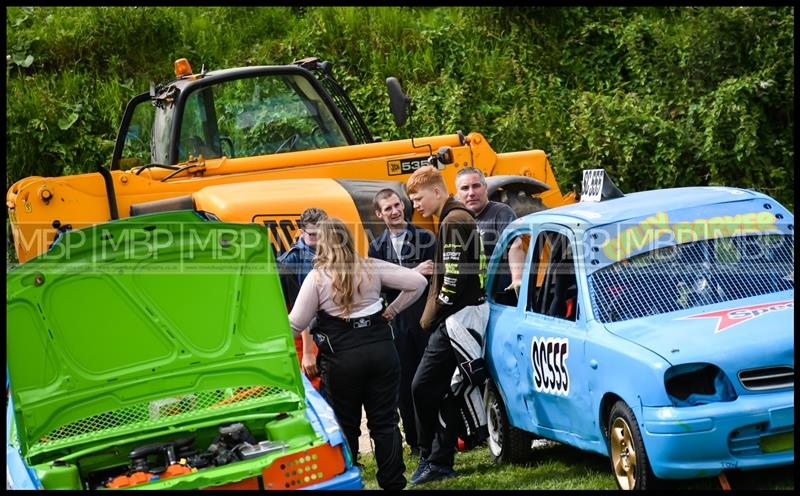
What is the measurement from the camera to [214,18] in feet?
71.1

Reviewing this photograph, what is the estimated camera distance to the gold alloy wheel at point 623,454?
6.74m

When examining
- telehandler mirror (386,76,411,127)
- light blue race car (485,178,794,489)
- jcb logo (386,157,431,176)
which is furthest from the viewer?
jcb logo (386,157,431,176)

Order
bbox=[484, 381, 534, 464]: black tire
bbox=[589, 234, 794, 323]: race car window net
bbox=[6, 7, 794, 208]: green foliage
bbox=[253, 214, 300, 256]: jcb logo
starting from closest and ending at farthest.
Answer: bbox=[589, 234, 794, 323]: race car window net → bbox=[484, 381, 534, 464]: black tire → bbox=[253, 214, 300, 256]: jcb logo → bbox=[6, 7, 794, 208]: green foliage

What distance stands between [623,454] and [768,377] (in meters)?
0.91

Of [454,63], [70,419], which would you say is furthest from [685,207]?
[454,63]

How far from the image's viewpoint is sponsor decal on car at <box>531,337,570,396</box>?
24.4ft

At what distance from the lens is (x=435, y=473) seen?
830cm

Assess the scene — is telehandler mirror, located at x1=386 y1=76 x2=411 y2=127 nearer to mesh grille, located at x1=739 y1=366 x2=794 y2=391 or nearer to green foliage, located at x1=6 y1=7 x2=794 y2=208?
mesh grille, located at x1=739 y1=366 x2=794 y2=391

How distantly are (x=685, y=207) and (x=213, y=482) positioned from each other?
3.47 meters

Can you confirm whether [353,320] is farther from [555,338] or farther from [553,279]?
[553,279]

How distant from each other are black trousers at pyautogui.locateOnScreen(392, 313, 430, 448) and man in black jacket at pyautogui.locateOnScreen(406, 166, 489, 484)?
14.2 inches

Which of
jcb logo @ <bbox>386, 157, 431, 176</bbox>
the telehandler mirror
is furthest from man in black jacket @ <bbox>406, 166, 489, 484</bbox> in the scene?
jcb logo @ <bbox>386, 157, 431, 176</bbox>

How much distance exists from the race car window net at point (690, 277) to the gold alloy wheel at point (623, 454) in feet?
2.19

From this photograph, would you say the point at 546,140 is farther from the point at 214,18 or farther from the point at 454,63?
the point at 214,18
